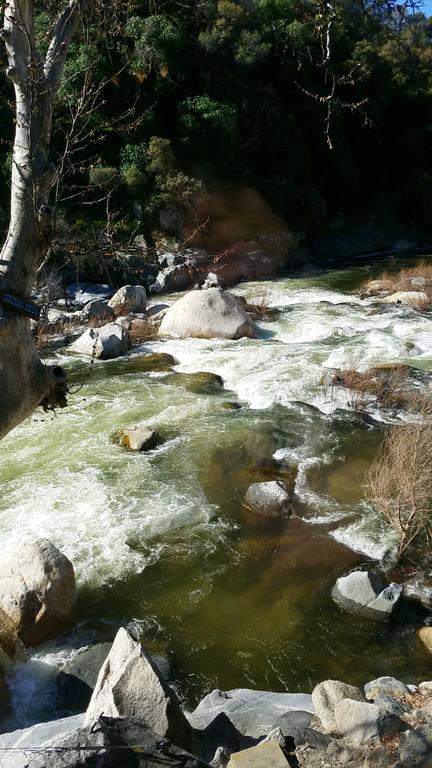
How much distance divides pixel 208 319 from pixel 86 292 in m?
6.12

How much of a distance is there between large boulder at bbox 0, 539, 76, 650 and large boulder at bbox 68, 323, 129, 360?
851 centimetres

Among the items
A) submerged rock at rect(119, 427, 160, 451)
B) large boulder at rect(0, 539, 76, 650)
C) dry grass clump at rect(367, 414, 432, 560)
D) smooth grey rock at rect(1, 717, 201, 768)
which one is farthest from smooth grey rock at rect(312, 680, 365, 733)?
submerged rock at rect(119, 427, 160, 451)

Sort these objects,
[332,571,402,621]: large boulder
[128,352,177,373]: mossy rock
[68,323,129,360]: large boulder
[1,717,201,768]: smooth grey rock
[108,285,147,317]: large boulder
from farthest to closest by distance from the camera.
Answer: [108,285,147,317]: large boulder → [68,323,129,360]: large boulder → [128,352,177,373]: mossy rock → [332,571,402,621]: large boulder → [1,717,201,768]: smooth grey rock

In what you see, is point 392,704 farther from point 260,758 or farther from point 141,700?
point 141,700

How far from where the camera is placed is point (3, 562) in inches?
245

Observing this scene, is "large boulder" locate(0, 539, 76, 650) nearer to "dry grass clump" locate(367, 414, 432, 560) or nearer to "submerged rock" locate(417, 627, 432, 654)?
"submerged rock" locate(417, 627, 432, 654)

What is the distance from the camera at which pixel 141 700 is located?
379cm

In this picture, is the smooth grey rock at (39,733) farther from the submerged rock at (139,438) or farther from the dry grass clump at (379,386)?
the dry grass clump at (379,386)

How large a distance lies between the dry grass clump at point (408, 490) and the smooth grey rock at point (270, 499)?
→ 1.25 metres

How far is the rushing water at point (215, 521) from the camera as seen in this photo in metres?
5.75

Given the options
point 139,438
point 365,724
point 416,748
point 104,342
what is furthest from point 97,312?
point 416,748

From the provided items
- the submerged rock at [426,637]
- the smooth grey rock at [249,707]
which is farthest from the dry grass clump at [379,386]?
the smooth grey rock at [249,707]

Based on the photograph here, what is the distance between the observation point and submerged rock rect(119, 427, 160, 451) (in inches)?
383

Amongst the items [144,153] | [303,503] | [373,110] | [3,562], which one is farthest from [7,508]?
[373,110]
